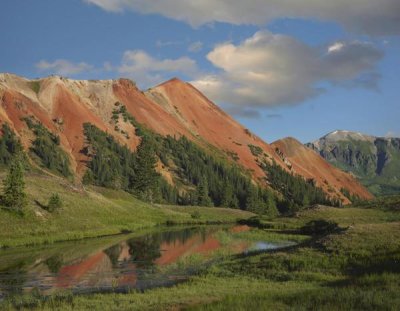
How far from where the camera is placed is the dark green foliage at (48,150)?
524 feet

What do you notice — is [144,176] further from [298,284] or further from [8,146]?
[298,284]

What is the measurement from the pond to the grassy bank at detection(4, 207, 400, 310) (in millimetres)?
3883

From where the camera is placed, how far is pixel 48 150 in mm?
164375

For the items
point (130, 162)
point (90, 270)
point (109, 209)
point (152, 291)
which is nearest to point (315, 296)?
point (152, 291)

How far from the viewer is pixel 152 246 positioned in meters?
59.8

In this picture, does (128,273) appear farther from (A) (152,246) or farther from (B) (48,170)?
(B) (48,170)

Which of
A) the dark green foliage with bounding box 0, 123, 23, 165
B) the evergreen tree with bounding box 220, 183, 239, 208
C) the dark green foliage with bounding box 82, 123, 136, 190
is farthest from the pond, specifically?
the evergreen tree with bounding box 220, 183, 239, 208

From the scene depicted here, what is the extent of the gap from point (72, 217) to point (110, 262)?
30888 millimetres

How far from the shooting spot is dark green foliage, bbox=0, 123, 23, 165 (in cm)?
14627

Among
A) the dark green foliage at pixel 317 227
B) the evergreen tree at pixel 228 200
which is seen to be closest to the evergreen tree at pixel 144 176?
the evergreen tree at pixel 228 200

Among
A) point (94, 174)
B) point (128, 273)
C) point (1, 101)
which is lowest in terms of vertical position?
point (128, 273)

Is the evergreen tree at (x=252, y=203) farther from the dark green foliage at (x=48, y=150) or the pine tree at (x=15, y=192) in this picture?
the pine tree at (x=15, y=192)

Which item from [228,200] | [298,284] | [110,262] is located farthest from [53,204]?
[228,200]

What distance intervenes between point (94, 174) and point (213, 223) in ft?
241
